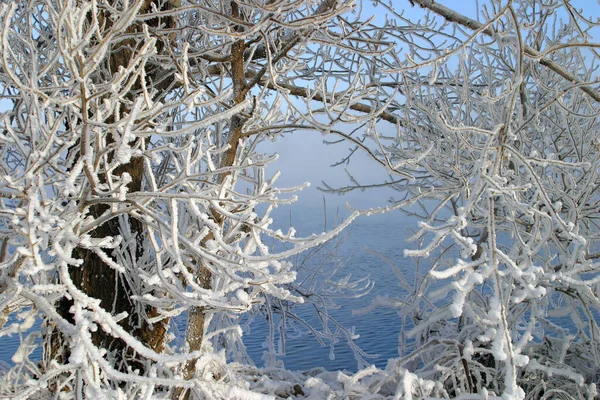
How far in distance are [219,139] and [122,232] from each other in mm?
1028

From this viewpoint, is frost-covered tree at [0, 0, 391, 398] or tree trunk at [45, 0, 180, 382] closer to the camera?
frost-covered tree at [0, 0, 391, 398]

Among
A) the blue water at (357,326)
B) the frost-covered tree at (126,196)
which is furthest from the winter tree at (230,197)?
the blue water at (357,326)

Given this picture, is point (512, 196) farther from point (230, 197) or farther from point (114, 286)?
point (114, 286)

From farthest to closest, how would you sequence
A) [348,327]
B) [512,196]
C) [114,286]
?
1. [348,327]
2. [114,286]
3. [512,196]

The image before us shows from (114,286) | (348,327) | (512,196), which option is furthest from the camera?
(348,327)

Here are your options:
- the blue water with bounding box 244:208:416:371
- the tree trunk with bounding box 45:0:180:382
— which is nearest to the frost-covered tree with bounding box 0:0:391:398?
the tree trunk with bounding box 45:0:180:382

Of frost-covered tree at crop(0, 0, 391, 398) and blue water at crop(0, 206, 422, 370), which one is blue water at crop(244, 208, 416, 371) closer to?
blue water at crop(0, 206, 422, 370)

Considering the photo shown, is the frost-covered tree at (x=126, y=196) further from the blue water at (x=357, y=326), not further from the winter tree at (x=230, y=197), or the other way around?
the blue water at (x=357, y=326)

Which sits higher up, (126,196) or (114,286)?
(126,196)


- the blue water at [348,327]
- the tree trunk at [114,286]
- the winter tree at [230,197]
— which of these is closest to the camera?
the winter tree at [230,197]

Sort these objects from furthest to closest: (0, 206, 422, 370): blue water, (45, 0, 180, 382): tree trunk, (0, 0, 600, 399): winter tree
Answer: (0, 206, 422, 370): blue water → (45, 0, 180, 382): tree trunk → (0, 0, 600, 399): winter tree

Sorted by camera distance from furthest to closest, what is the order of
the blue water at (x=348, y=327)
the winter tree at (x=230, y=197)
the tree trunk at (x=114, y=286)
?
the blue water at (x=348, y=327)
the tree trunk at (x=114, y=286)
the winter tree at (x=230, y=197)

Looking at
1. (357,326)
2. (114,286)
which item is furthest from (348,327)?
(114,286)

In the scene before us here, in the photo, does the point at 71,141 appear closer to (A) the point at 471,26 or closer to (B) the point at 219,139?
(B) the point at 219,139
